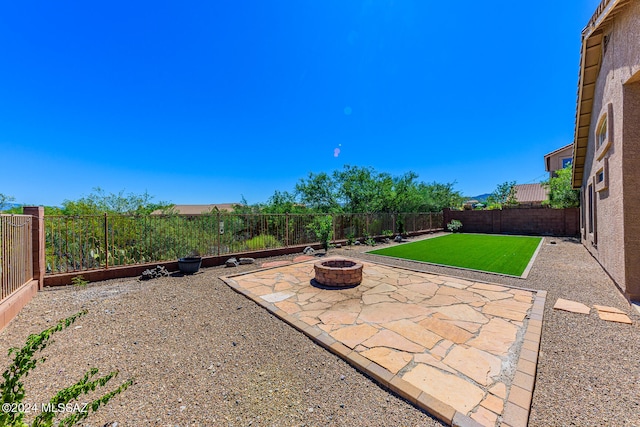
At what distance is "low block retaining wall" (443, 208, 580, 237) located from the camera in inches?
601

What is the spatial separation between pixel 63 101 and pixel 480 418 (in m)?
17.9

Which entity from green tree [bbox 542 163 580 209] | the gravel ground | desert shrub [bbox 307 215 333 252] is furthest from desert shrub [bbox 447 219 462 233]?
the gravel ground

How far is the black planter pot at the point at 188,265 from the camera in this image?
22.1 ft

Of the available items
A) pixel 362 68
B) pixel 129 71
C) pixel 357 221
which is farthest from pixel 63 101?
pixel 357 221

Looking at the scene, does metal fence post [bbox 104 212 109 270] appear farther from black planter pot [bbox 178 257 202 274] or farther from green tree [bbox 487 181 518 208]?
green tree [bbox 487 181 518 208]

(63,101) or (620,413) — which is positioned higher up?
(63,101)

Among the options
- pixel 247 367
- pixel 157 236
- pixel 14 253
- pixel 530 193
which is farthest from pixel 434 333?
pixel 530 193

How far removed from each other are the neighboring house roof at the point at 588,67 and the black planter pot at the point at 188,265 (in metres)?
10.4

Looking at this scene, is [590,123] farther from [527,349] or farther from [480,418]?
[480,418]

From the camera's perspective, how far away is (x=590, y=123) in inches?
311

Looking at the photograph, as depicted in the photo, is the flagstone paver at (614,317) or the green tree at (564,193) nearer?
the flagstone paver at (614,317)

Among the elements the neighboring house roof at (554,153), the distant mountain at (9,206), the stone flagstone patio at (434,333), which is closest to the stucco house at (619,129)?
the stone flagstone patio at (434,333)

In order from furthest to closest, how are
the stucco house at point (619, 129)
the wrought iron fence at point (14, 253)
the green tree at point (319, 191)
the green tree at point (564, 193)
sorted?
the green tree at point (319, 191) < the green tree at point (564, 193) < the stucco house at point (619, 129) < the wrought iron fence at point (14, 253)

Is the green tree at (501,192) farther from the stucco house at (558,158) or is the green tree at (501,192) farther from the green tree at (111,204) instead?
the green tree at (111,204)
